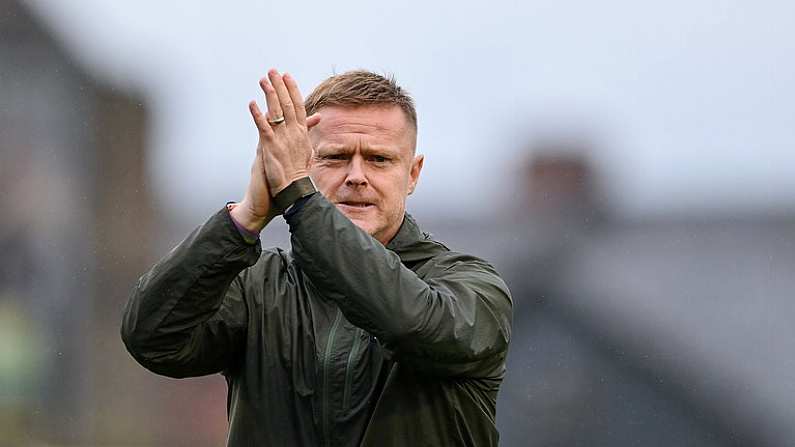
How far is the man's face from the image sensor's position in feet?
4.24

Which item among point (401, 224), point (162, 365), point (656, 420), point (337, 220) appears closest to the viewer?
point (337, 220)

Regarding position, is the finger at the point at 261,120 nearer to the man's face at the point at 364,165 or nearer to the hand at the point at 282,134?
the hand at the point at 282,134

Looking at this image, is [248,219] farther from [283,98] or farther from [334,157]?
[334,157]

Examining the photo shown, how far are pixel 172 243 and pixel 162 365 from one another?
1144mm

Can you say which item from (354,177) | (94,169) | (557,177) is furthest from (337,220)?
(94,169)

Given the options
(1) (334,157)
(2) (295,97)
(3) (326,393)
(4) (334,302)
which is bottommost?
(3) (326,393)

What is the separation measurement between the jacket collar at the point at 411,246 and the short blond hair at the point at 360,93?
0.16 metres

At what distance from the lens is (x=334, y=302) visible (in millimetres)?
1148

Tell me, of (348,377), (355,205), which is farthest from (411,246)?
(348,377)

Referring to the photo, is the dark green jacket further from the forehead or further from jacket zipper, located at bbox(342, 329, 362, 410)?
the forehead

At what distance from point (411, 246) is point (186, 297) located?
30cm

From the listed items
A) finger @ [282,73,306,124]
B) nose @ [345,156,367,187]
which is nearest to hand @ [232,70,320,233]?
finger @ [282,73,306,124]

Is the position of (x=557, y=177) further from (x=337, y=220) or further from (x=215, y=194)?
(x=337, y=220)

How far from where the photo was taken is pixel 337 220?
108cm
